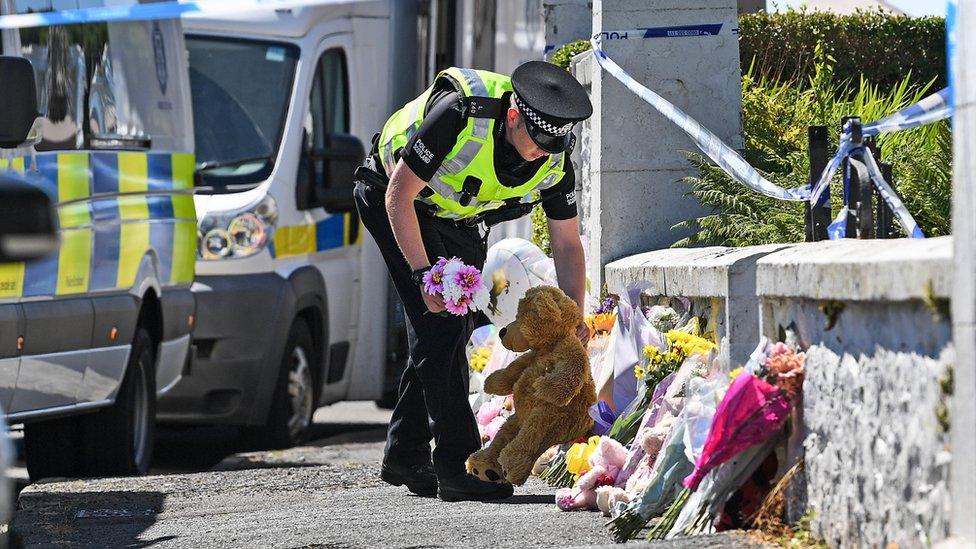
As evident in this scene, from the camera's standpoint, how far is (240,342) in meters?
9.63

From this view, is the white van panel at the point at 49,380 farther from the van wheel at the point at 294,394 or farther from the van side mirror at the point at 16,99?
the van wheel at the point at 294,394

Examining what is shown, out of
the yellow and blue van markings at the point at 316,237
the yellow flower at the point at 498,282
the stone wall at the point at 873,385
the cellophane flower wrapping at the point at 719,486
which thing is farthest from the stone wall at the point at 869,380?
the yellow and blue van markings at the point at 316,237

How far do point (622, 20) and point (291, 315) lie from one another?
3362mm

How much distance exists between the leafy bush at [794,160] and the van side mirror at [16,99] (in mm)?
2548

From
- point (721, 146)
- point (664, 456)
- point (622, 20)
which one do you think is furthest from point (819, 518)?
point (622, 20)

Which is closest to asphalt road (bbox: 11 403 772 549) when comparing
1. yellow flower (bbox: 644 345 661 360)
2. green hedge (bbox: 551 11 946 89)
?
yellow flower (bbox: 644 345 661 360)

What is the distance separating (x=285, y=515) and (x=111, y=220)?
2350mm

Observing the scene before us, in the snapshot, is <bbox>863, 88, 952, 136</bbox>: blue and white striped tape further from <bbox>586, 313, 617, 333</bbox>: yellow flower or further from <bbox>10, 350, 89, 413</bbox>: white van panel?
<bbox>10, 350, 89, 413</bbox>: white van panel

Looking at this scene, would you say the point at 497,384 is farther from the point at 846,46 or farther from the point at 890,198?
the point at 846,46

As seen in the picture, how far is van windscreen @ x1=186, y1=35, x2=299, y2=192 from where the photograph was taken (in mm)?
10000

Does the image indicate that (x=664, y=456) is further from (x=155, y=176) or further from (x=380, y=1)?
(x=380, y=1)

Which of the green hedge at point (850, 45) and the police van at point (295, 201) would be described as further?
the police van at point (295, 201)

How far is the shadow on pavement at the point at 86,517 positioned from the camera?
19.5 ft

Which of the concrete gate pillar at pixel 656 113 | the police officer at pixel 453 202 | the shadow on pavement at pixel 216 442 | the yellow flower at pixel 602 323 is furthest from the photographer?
the shadow on pavement at pixel 216 442
